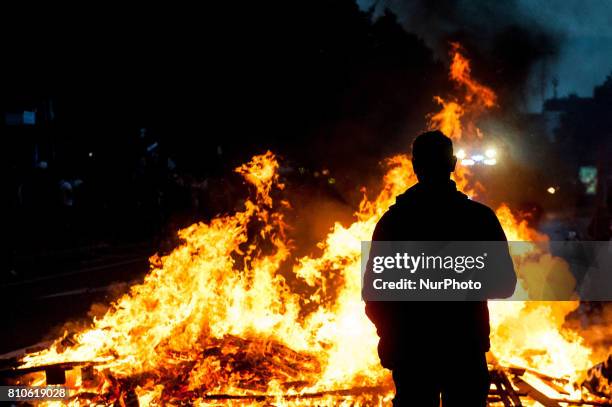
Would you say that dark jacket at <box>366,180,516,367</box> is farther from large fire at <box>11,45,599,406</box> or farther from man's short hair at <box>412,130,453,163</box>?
large fire at <box>11,45,599,406</box>

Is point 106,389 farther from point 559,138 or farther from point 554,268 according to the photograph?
point 559,138

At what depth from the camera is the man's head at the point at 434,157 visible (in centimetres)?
289

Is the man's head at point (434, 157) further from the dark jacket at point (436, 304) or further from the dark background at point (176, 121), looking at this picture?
the dark background at point (176, 121)

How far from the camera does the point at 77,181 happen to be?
21953 millimetres

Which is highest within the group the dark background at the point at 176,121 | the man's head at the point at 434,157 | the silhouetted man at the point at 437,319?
the dark background at the point at 176,121

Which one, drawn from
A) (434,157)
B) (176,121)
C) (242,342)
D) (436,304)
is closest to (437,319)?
(436,304)

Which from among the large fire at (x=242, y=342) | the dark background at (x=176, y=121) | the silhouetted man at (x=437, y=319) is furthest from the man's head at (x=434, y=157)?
the dark background at (x=176, y=121)

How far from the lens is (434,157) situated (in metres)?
2.89

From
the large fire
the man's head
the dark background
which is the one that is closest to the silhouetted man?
the man's head

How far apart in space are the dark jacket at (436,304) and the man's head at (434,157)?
0.18 feet

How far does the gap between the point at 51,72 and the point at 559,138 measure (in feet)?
189

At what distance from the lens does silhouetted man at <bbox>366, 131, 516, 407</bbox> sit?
290 centimetres

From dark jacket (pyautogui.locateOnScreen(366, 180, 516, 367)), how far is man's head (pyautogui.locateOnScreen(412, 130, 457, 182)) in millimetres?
54

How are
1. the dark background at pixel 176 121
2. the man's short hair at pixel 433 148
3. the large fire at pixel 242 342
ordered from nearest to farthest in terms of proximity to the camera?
the man's short hair at pixel 433 148
the large fire at pixel 242 342
the dark background at pixel 176 121
